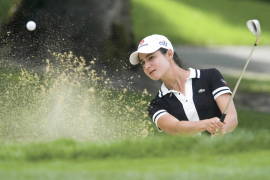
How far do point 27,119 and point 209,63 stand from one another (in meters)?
12.5

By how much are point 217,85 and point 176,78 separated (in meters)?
0.31

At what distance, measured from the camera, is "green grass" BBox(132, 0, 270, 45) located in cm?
2548

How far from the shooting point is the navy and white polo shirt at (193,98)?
6.72m

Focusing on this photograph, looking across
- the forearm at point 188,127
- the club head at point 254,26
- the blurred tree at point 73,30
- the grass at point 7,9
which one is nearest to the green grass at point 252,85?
the blurred tree at point 73,30

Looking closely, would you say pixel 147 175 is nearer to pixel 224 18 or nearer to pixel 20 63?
pixel 20 63

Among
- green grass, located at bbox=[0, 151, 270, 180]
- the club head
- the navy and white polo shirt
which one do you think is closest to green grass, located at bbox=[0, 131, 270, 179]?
green grass, located at bbox=[0, 151, 270, 180]

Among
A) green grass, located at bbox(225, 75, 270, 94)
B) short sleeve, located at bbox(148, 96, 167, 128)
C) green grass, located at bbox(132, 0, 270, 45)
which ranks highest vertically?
green grass, located at bbox(132, 0, 270, 45)

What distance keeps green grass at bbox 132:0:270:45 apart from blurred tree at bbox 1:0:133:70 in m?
9.28

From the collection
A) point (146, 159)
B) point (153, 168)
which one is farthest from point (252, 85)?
point (153, 168)

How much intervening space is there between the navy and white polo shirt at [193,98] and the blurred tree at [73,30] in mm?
5042

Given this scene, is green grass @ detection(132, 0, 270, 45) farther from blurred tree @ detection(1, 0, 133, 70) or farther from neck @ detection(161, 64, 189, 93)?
neck @ detection(161, 64, 189, 93)

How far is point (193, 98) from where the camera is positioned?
22.0 feet

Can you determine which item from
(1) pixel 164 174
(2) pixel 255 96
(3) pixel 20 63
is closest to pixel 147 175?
(1) pixel 164 174

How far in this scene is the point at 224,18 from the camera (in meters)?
28.3
